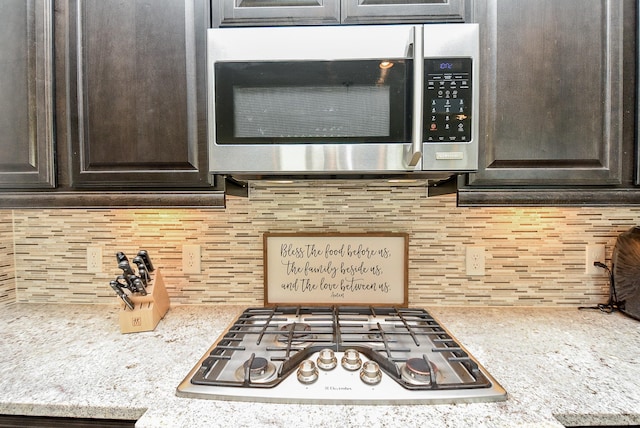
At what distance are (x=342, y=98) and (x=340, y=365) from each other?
0.73m

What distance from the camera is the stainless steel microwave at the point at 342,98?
85 cm

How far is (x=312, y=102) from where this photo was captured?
0.87 metres

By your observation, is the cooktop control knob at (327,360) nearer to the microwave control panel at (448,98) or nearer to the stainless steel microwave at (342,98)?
the stainless steel microwave at (342,98)

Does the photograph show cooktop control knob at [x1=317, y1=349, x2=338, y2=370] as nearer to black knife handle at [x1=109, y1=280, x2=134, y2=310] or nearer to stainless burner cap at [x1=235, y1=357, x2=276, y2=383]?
stainless burner cap at [x1=235, y1=357, x2=276, y2=383]

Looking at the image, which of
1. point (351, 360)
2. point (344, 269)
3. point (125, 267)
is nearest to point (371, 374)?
point (351, 360)

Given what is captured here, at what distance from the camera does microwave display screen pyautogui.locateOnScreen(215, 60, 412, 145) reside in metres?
0.86

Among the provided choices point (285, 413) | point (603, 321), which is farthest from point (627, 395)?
point (285, 413)

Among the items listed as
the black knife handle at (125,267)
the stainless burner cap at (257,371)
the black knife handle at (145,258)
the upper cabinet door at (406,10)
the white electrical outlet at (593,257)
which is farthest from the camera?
the white electrical outlet at (593,257)

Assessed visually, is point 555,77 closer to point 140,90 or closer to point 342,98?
point 342,98

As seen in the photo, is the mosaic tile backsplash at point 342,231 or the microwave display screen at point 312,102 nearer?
the microwave display screen at point 312,102

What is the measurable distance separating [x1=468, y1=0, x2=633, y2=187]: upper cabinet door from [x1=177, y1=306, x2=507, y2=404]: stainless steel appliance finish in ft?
2.18

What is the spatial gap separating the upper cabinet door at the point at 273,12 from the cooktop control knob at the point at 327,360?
942 millimetres

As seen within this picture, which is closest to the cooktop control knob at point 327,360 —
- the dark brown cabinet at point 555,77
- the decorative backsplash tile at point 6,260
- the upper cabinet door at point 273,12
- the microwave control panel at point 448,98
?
the microwave control panel at point 448,98

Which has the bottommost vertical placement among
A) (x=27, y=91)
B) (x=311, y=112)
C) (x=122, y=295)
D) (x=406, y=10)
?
(x=122, y=295)
